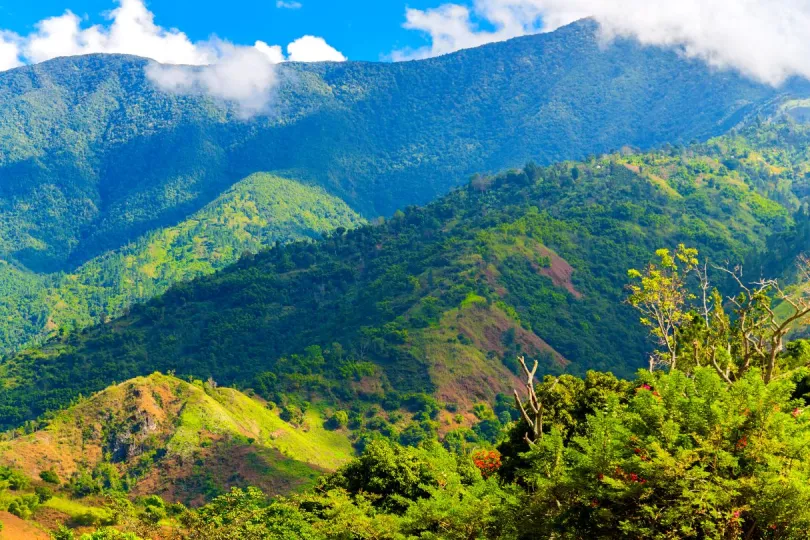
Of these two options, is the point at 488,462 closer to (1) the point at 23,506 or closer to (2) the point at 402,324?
(1) the point at 23,506

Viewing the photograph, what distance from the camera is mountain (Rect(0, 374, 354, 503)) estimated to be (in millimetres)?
104438

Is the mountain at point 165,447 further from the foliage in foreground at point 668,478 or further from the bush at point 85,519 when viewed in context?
the foliage in foreground at point 668,478

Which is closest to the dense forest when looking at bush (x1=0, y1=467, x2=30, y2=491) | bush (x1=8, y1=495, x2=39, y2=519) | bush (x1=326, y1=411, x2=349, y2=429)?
bush (x1=8, y1=495, x2=39, y2=519)

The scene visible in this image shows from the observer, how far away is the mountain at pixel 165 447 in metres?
104

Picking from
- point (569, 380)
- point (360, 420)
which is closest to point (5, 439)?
point (360, 420)

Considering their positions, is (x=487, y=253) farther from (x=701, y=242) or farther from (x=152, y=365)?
Answer: (x=152, y=365)

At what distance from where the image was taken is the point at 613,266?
188250 mm

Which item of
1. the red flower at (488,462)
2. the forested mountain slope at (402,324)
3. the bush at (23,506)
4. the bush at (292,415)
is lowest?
the bush at (23,506)

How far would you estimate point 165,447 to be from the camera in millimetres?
111000

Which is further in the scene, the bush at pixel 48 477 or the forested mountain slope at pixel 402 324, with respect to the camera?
the forested mountain slope at pixel 402 324

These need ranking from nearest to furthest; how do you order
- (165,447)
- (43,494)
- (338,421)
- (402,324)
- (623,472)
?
(623,472), (43,494), (165,447), (338,421), (402,324)

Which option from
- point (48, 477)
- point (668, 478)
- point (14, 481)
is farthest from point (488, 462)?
point (48, 477)

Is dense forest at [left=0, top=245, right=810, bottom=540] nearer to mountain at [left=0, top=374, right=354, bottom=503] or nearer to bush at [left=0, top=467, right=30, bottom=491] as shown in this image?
bush at [left=0, top=467, right=30, bottom=491]

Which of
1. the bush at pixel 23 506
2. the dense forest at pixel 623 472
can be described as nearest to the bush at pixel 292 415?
the bush at pixel 23 506
